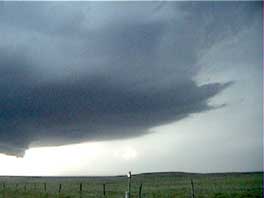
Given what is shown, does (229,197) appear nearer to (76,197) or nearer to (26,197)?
(76,197)

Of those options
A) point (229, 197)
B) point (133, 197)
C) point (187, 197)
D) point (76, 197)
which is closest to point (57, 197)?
point (76, 197)

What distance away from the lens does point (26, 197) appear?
32.0 metres

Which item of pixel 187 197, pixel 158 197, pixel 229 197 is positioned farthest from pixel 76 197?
pixel 229 197

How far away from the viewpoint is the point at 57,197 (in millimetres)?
31703

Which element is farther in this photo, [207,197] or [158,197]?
[158,197]

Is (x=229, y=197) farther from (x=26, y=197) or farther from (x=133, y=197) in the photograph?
(x=26, y=197)

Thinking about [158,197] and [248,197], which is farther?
[158,197]

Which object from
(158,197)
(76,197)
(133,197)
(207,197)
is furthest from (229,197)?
(76,197)

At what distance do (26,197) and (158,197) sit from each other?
36.8 ft

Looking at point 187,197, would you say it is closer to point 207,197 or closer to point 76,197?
point 207,197

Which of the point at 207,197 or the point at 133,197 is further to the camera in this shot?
the point at 133,197

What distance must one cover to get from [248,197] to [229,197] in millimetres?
1747

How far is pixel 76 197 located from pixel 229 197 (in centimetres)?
1283

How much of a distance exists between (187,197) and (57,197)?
10.8 m
